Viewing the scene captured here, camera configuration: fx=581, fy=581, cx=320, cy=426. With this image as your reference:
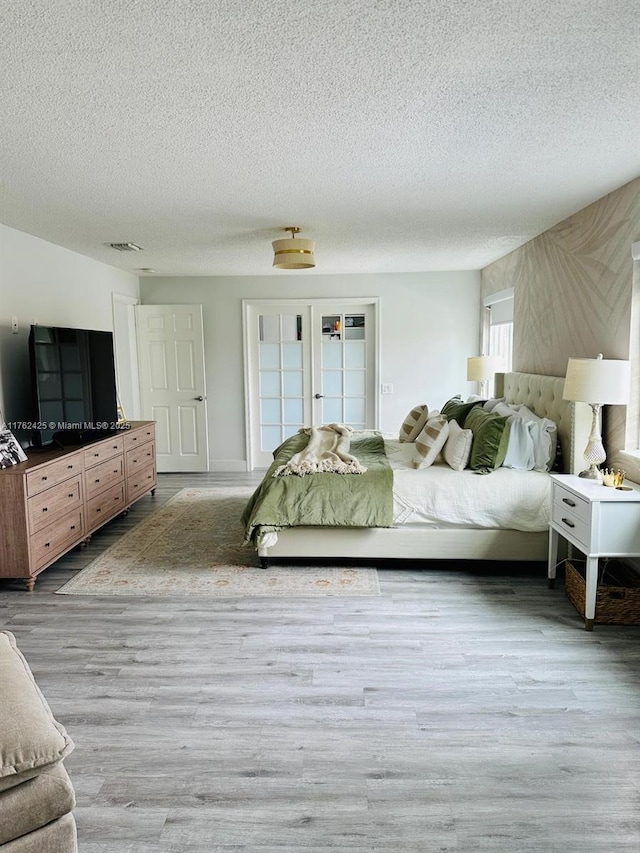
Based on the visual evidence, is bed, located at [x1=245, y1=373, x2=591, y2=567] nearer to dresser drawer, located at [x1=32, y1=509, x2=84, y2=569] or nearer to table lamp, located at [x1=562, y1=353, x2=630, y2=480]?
table lamp, located at [x1=562, y1=353, x2=630, y2=480]

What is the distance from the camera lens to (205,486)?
246 inches

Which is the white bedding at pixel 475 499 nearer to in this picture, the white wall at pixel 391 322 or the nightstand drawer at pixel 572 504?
the nightstand drawer at pixel 572 504

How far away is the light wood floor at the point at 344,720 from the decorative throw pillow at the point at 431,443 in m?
0.94

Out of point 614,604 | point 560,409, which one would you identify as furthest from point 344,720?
point 560,409

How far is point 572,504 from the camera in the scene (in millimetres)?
3150

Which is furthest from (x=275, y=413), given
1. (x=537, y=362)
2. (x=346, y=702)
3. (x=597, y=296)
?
(x=346, y=702)

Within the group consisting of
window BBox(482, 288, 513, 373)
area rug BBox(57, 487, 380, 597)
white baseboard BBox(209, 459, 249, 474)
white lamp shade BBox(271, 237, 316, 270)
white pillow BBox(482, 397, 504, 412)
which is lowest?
area rug BBox(57, 487, 380, 597)

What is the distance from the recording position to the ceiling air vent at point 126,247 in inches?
192

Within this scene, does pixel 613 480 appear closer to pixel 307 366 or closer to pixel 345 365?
pixel 345 365

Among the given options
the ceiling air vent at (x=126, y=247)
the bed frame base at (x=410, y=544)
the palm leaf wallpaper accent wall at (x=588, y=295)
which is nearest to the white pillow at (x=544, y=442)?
the palm leaf wallpaper accent wall at (x=588, y=295)

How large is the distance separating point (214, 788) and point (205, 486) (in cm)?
448

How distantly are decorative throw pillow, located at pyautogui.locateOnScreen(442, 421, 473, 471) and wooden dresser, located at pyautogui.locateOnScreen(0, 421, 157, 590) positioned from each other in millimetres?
2640

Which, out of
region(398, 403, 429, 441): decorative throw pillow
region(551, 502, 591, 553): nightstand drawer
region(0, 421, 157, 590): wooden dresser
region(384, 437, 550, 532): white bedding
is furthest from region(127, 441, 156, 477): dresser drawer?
region(551, 502, 591, 553): nightstand drawer

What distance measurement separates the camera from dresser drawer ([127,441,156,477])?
17.1 ft
